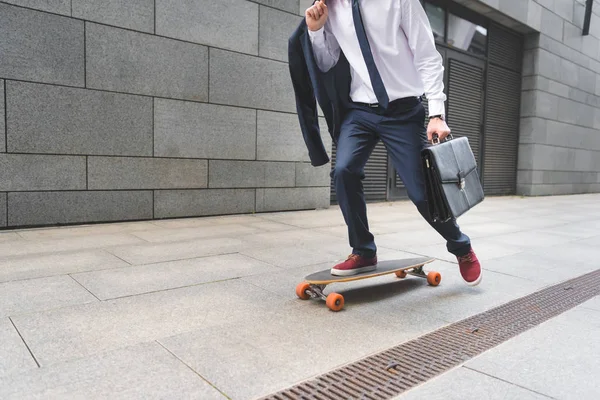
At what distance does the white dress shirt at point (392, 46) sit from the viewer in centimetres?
317

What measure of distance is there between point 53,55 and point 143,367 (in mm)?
4650

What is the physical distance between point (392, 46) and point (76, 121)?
4102 millimetres

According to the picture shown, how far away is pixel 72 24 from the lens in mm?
5719

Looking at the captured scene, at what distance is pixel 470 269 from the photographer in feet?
11.7

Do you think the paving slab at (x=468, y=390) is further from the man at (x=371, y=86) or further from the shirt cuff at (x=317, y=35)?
the shirt cuff at (x=317, y=35)

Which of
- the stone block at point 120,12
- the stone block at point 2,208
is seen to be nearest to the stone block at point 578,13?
the stone block at point 120,12

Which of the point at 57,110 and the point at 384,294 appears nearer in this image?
the point at 384,294

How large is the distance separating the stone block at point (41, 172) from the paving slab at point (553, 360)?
16.4 ft

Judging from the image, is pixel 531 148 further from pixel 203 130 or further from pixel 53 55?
pixel 53 55

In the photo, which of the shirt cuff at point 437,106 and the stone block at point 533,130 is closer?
the shirt cuff at point 437,106

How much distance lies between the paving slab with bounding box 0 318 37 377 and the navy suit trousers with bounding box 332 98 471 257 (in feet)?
6.40

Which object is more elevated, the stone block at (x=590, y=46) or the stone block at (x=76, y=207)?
the stone block at (x=590, y=46)

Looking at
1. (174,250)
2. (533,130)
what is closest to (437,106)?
(174,250)

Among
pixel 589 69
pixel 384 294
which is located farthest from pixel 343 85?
pixel 589 69
